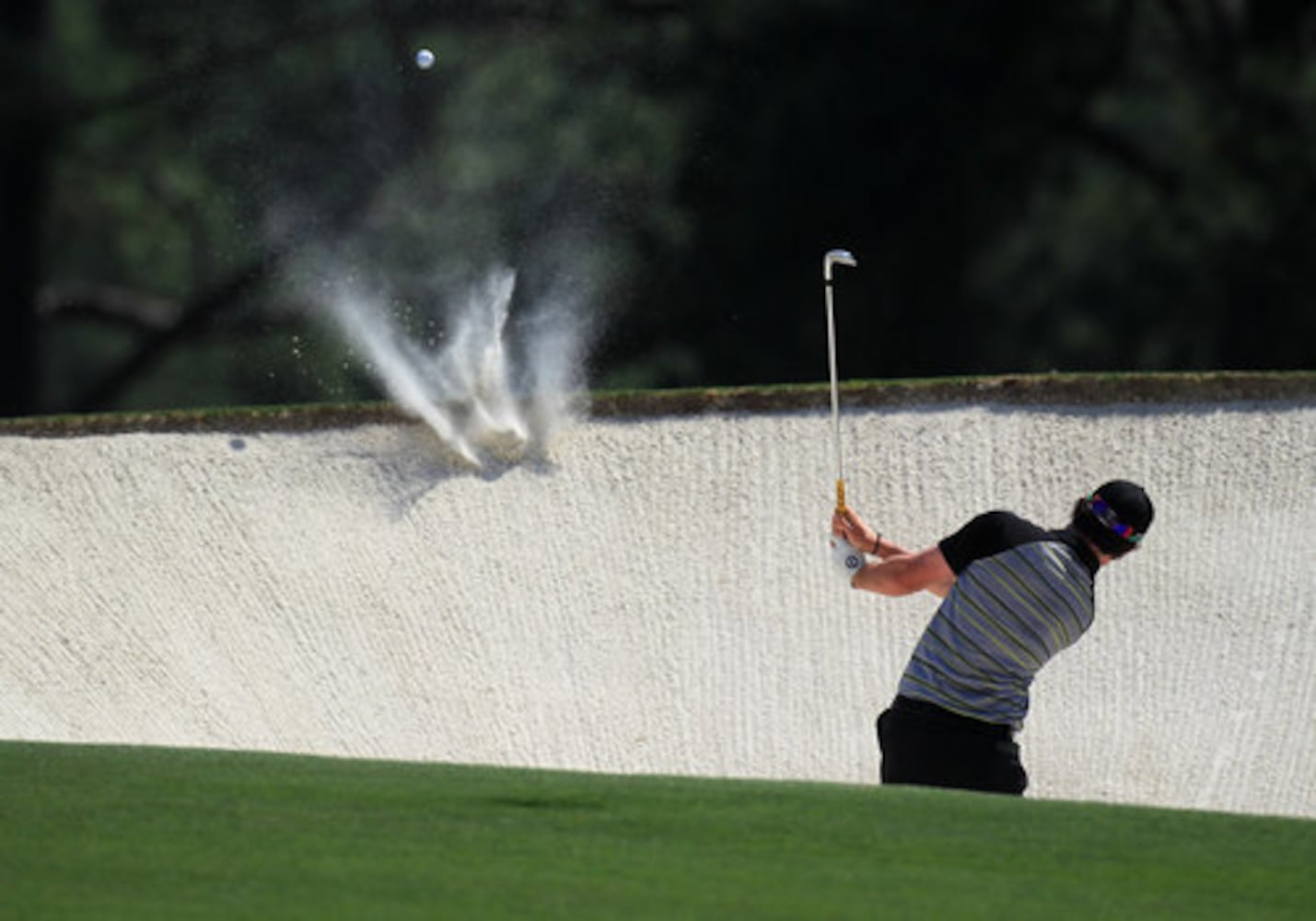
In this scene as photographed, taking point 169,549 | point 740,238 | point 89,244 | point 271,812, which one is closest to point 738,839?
point 271,812

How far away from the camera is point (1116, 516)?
20.6 ft

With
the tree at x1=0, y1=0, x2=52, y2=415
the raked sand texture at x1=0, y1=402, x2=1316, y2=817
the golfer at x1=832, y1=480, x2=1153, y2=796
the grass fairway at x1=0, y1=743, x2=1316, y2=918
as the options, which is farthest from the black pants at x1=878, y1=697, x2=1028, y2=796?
the tree at x1=0, y1=0, x2=52, y2=415

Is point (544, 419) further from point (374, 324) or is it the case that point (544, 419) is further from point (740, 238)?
point (740, 238)

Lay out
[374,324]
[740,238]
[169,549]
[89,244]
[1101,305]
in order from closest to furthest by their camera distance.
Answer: [169,549] < [374,324] < [740,238] < [1101,305] < [89,244]

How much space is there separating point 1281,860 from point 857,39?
14772mm

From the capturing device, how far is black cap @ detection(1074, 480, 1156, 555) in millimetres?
6270

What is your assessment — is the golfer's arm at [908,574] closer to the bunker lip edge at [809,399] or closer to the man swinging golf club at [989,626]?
the man swinging golf club at [989,626]

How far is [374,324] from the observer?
1592cm

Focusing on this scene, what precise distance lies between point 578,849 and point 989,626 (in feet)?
4.81

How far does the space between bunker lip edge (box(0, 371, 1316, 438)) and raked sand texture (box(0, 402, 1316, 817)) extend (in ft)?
0.17

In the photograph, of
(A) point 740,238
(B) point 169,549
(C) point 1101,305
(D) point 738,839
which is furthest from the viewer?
(C) point 1101,305

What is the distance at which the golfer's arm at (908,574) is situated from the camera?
6.36 m

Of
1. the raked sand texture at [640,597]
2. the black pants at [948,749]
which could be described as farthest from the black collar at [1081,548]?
the raked sand texture at [640,597]

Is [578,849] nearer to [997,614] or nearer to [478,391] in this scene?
[997,614]
